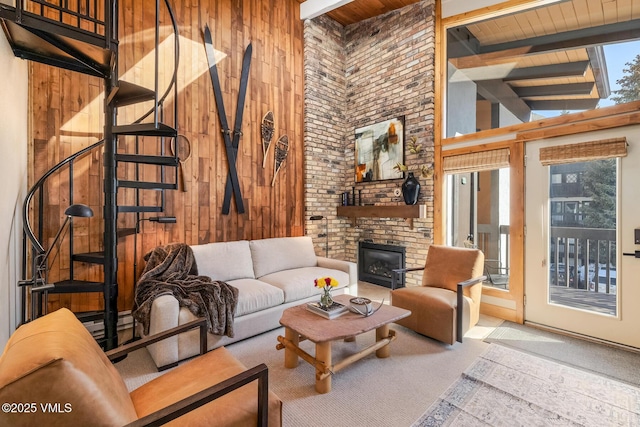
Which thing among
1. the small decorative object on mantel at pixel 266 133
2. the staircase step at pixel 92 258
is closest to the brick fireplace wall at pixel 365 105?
the small decorative object on mantel at pixel 266 133

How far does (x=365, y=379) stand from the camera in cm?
225

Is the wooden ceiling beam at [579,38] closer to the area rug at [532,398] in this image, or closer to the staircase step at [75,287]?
the area rug at [532,398]

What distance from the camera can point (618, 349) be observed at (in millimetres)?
2729

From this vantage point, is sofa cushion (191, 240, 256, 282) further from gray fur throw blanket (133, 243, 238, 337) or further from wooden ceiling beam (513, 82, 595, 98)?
wooden ceiling beam (513, 82, 595, 98)

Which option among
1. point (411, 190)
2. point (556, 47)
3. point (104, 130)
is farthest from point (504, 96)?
point (104, 130)

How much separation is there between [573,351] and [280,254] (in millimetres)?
3206

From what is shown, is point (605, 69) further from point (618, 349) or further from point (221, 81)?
point (221, 81)

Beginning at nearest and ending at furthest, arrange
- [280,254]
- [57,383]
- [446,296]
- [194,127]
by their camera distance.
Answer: [57,383]
[446,296]
[194,127]
[280,254]

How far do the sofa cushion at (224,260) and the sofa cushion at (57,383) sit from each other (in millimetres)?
2147

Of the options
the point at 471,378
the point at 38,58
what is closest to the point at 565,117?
the point at 471,378

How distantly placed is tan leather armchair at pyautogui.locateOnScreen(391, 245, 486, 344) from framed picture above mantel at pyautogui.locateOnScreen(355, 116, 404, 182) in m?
1.79

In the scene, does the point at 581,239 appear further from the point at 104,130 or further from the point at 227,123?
the point at 104,130

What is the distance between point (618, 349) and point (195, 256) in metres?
4.24

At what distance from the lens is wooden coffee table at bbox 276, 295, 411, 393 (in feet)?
6.83
